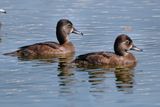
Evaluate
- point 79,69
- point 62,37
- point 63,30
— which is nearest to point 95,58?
point 79,69

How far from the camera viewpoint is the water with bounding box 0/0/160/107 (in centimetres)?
1769

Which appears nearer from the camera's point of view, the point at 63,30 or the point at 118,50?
the point at 118,50

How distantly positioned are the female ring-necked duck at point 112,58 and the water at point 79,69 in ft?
1.19

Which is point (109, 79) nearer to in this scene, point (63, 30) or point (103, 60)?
point (103, 60)

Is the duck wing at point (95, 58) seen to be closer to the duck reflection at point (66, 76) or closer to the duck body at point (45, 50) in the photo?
the duck reflection at point (66, 76)

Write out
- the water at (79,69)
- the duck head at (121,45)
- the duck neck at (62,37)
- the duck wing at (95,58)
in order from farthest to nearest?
the duck neck at (62,37)
the duck head at (121,45)
the duck wing at (95,58)
the water at (79,69)

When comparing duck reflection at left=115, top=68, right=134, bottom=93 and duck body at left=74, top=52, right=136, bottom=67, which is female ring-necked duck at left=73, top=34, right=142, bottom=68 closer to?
duck body at left=74, top=52, right=136, bottom=67

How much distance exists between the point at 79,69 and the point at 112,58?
1209mm

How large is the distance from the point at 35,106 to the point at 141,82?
364cm

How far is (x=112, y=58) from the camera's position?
2258cm

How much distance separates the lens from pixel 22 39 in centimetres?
2786

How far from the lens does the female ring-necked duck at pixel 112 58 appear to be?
22438mm

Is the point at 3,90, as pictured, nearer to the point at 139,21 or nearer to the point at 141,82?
the point at 141,82

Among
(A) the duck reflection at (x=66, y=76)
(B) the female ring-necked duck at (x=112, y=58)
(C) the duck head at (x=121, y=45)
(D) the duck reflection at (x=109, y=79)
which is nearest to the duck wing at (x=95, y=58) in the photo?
(B) the female ring-necked duck at (x=112, y=58)
